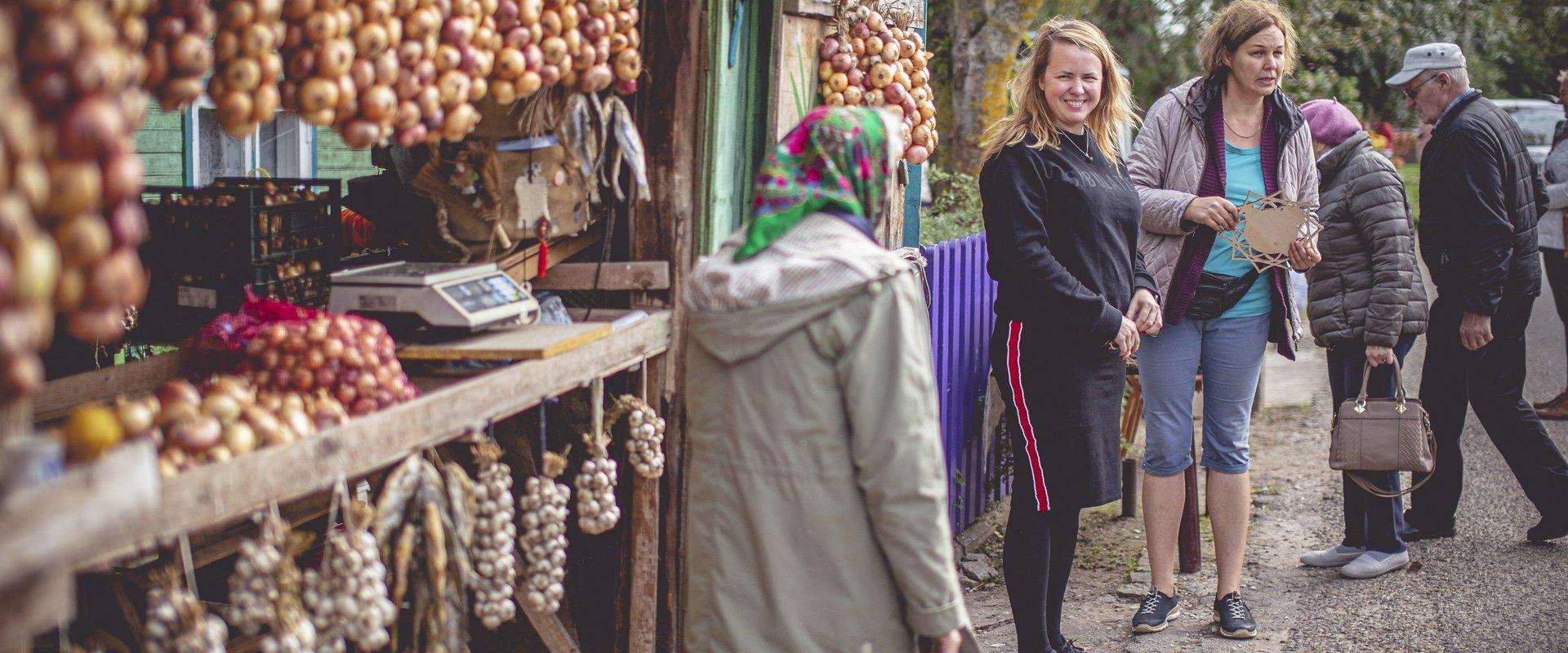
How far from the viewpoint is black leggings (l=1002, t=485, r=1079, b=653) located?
365 centimetres

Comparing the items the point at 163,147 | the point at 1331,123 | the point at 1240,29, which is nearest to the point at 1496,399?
the point at 1331,123

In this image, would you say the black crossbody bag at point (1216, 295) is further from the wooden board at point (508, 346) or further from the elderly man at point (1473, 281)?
the wooden board at point (508, 346)

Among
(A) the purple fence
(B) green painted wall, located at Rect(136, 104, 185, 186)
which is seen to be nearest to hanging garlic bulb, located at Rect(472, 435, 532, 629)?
(A) the purple fence

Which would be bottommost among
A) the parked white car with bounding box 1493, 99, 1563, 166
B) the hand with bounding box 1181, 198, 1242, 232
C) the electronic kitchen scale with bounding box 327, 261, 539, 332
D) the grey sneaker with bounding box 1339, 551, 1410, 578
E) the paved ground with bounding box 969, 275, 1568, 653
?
the paved ground with bounding box 969, 275, 1568, 653

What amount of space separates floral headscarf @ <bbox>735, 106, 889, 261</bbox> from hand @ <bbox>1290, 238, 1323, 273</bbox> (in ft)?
7.21

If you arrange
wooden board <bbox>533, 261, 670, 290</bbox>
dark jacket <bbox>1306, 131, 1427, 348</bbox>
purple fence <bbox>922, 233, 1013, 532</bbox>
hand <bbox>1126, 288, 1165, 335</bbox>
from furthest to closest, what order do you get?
purple fence <bbox>922, 233, 1013, 532</bbox>
dark jacket <bbox>1306, 131, 1427, 348</bbox>
hand <bbox>1126, 288, 1165, 335</bbox>
wooden board <bbox>533, 261, 670, 290</bbox>

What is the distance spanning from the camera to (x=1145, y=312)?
12.3 feet

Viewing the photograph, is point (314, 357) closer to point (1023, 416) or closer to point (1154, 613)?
point (1023, 416)

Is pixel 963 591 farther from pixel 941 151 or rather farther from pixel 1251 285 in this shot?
pixel 941 151

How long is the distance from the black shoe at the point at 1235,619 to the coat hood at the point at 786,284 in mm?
2478

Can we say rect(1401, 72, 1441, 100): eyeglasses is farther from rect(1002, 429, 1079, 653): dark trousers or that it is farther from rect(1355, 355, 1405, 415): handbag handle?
rect(1002, 429, 1079, 653): dark trousers

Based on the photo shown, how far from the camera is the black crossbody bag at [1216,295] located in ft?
12.9

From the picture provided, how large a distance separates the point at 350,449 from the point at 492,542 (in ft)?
1.81

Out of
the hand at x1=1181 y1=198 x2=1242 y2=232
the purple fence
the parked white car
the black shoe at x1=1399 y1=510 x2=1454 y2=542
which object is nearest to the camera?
the hand at x1=1181 y1=198 x2=1242 y2=232
